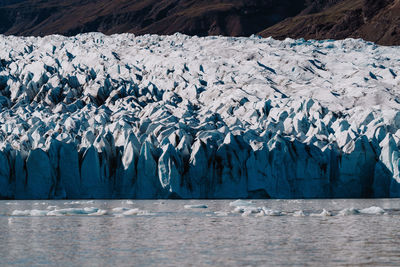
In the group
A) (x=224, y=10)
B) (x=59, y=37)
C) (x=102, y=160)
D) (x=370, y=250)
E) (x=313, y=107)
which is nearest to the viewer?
(x=370, y=250)

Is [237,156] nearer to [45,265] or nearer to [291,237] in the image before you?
[291,237]

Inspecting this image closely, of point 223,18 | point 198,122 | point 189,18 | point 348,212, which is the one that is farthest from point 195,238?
point 223,18

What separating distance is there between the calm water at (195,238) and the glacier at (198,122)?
7.85 meters

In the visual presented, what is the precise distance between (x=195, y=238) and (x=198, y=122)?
19.1 metres

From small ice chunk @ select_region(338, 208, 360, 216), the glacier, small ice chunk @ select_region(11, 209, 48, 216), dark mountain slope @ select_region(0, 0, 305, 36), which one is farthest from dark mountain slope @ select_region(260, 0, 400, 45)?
small ice chunk @ select_region(11, 209, 48, 216)

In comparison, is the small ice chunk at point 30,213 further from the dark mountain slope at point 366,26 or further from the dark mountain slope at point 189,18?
the dark mountain slope at point 189,18

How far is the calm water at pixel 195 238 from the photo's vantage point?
10.8m

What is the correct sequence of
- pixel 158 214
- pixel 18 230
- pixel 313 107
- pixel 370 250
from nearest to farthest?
pixel 370 250
pixel 18 230
pixel 158 214
pixel 313 107

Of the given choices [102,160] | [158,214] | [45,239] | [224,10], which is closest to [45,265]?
[45,239]

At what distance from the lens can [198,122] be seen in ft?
106

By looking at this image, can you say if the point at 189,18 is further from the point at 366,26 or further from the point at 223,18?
the point at 366,26

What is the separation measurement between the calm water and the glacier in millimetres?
7853

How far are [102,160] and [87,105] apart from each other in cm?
868

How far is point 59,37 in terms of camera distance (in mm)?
50750
